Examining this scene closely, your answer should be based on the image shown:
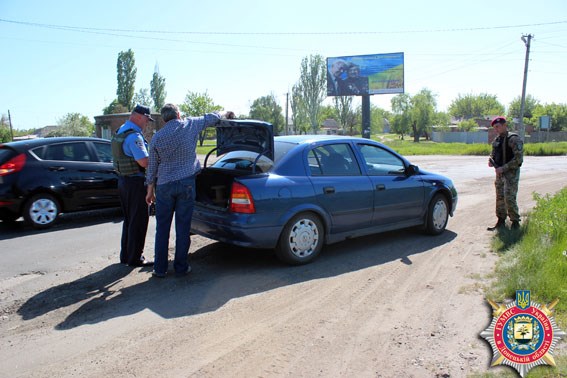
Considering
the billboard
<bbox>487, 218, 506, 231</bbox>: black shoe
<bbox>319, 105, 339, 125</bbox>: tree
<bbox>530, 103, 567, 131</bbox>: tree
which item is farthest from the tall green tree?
<bbox>487, 218, 506, 231</bbox>: black shoe

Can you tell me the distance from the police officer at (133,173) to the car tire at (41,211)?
3009 mm

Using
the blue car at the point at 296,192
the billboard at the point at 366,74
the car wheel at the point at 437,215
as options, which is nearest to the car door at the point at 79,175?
the blue car at the point at 296,192

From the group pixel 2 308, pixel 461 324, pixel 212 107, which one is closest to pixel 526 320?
pixel 461 324

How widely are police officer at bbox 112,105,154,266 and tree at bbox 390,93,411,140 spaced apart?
83.4 m

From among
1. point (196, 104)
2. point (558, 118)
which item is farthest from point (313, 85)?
point (558, 118)

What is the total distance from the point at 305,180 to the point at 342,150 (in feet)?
2.92

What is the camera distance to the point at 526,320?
3260 millimetres

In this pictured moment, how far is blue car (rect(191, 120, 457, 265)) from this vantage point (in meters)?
5.16

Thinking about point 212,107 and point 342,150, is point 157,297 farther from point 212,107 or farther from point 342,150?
point 212,107

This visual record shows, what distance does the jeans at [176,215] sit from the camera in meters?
4.93

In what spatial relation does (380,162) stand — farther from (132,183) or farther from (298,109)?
(298,109)

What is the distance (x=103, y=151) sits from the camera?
873 centimetres

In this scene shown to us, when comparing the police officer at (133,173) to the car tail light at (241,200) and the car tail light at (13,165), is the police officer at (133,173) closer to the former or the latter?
the car tail light at (241,200)

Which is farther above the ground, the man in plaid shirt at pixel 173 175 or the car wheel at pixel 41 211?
the man in plaid shirt at pixel 173 175
